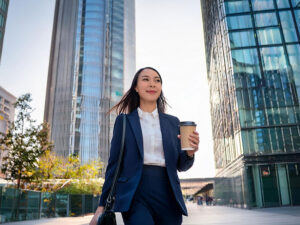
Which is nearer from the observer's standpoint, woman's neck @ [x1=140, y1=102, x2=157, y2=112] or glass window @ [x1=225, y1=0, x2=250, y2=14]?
woman's neck @ [x1=140, y1=102, x2=157, y2=112]

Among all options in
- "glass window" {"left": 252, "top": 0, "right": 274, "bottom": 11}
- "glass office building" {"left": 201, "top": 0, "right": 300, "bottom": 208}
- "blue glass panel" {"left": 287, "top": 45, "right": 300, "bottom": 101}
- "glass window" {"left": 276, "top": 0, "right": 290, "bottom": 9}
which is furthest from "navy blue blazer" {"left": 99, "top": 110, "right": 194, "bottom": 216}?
"glass window" {"left": 276, "top": 0, "right": 290, "bottom": 9}

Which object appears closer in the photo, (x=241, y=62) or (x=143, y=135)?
(x=143, y=135)

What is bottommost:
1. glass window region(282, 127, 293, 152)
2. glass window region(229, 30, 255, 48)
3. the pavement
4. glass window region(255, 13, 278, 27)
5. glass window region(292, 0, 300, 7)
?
the pavement

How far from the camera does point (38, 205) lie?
15.5m

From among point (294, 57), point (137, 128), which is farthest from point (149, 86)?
point (294, 57)

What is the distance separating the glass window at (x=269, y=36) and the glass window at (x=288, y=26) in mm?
621

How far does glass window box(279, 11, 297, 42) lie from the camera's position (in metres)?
24.5

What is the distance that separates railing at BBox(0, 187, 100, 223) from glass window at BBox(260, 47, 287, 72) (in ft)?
56.7

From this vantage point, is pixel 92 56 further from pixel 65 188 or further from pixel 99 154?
pixel 65 188

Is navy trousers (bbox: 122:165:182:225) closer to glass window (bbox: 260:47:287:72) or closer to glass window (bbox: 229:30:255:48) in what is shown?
glass window (bbox: 260:47:287:72)

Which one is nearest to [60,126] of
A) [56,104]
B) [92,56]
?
[56,104]

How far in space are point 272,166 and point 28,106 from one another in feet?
56.3

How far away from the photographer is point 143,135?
220 centimetres

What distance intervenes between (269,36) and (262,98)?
5.59 meters
